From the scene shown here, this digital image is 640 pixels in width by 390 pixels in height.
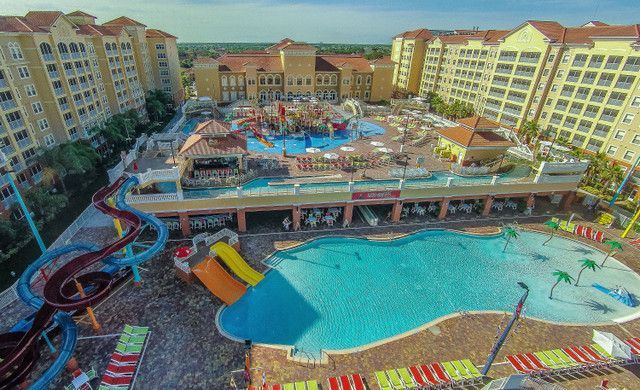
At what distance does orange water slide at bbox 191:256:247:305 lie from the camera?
23.8m

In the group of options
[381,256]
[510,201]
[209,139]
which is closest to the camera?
[381,256]

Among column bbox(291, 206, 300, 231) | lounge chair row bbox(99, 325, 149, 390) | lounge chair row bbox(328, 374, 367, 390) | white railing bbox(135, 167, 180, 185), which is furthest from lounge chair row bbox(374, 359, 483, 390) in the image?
white railing bbox(135, 167, 180, 185)

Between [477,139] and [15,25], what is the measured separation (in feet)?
182

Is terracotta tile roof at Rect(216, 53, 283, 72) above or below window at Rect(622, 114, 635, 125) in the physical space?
above

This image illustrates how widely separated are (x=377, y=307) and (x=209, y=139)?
23.3m

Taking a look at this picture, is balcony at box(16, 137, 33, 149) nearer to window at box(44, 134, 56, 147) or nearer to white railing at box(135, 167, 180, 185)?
window at box(44, 134, 56, 147)

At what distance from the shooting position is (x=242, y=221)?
31016 mm

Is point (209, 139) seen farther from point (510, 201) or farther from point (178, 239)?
point (510, 201)

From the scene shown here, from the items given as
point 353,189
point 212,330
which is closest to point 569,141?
point 353,189

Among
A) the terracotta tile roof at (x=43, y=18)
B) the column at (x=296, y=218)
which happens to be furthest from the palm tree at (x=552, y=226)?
the terracotta tile roof at (x=43, y=18)

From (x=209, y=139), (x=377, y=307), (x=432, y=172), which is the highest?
(x=209, y=139)

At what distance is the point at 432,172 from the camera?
1508 inches

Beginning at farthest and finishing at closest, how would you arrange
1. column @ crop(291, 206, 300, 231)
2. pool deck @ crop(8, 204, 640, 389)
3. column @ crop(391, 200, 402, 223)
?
1. column @ crop(391, 200, 402, 223)
2. column @ crop(291, 206, 300, 231)
3. pool deck @ crop(8, 204, 640, 389)

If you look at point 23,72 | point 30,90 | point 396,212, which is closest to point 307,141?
point 396,212
